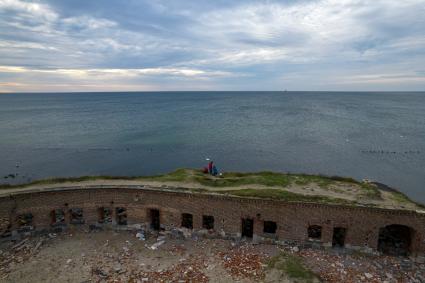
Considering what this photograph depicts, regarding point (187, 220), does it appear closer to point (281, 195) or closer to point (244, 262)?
point (244, 262)

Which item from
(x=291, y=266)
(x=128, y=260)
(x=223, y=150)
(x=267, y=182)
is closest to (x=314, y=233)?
(x=267, y=182)

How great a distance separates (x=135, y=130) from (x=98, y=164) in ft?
96.5

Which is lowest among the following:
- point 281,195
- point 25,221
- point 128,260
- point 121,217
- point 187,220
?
point 128,260

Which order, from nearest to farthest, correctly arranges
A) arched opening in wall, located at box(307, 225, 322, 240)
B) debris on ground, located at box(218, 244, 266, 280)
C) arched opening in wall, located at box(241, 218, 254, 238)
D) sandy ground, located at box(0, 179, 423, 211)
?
debris on ground, located at box(218, 244, 266, 280) → sandy ground, located at box(0, 179, 423, 211) → arched opening in wall, located at box(307, 225, 322, 240) → arched opening in wall, located at box(241, 218, 254, 238)

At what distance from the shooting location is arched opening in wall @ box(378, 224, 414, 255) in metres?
18.5

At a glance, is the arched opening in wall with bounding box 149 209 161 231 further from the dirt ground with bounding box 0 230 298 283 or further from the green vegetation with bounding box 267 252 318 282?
the green vegetation with bounding box 267 252 318 282

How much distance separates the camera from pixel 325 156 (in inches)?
1860

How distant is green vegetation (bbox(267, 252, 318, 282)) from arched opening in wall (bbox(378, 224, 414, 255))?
18.6 feet

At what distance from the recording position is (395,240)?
1980 centimetres

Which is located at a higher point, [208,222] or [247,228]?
[208,222]

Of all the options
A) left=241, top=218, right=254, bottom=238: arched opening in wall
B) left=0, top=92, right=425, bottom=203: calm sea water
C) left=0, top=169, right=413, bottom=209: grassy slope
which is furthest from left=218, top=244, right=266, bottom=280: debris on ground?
left=0, top=92, right=425, bottom=203: calm sea water

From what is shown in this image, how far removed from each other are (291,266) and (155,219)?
985cm

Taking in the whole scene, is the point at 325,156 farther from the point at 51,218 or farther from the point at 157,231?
the point at 51,218

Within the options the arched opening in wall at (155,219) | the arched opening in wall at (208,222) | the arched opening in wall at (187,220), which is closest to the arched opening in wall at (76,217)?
the arched opening in wall at (155,219)
